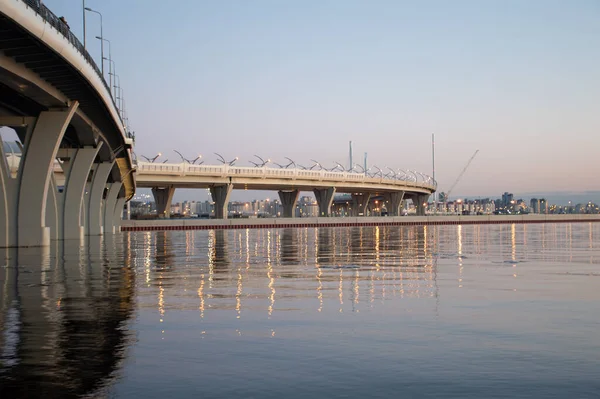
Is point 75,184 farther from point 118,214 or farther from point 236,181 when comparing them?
point 236,181

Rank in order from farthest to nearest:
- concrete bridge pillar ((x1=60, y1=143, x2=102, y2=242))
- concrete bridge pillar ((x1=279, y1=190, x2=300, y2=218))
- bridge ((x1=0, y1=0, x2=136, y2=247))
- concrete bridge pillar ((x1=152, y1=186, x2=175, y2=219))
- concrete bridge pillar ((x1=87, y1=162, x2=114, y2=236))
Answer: concrete bridge pillar ((x1=279, y1=190, x2=300, y2=218)) → concrete bridge pillar ((x1=152, y1=186, x2=175, y2=219)) → concrete bridge pillar ((x1=87, y1=162, x2=114, y2=236)) → concrete bridge pillar ((x1=60, y1=143, x2=102, y2=242)) → bridge ((x1=0, y1=0, x2=136, y2=247))

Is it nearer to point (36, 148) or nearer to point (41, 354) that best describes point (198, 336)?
point (41, 354)

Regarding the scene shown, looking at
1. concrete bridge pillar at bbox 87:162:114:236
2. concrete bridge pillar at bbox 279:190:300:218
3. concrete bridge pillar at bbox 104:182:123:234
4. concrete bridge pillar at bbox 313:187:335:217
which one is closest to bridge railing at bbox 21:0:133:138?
concrete bridge pillar at bbox 87:162:114:236

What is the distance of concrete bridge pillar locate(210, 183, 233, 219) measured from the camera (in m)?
149

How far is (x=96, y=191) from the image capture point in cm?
7025

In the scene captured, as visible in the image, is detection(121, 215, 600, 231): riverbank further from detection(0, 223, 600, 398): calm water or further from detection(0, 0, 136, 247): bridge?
detection(0, 223, 600, 398): calm water

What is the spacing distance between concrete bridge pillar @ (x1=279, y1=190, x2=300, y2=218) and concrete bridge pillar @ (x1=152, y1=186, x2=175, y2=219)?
35.3 m

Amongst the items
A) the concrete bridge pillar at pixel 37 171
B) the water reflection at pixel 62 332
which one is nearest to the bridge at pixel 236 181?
the concrete bridge pillar at pixel 37 171

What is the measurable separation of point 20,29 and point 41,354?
18.0 metres

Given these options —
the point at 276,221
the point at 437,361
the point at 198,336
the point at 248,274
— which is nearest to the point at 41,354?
the point at 198,336

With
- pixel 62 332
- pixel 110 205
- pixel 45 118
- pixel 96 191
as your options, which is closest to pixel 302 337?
pixel 62 332

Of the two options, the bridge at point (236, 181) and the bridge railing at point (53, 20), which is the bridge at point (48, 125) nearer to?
the bridge railing at point (53, 20)

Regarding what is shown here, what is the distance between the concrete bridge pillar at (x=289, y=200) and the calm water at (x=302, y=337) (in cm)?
16407

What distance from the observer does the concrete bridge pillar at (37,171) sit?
3950cm
